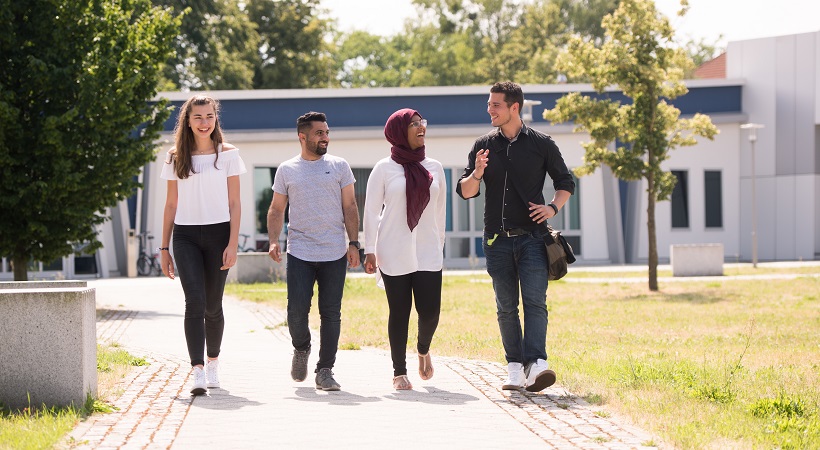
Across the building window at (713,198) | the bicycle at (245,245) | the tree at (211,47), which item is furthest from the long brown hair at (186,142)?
the tree at (211,47)

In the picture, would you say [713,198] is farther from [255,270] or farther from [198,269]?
[198,269]

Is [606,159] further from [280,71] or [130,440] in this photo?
[280,71]

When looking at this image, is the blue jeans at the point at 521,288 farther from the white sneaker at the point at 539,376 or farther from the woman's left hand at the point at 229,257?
the woman's left hand at the point at 229,257

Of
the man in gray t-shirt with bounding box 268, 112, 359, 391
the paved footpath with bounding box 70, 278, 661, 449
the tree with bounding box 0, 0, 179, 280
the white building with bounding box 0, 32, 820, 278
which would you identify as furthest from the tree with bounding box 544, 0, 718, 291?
the man in gray t-shirt with bounding box 268, 112, 359, 391

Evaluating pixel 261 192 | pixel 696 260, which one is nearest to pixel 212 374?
pixel 696 260

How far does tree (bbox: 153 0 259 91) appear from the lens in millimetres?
46531

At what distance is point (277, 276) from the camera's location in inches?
1014

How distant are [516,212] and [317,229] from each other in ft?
4.45

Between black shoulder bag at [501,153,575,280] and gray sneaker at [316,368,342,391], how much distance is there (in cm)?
162

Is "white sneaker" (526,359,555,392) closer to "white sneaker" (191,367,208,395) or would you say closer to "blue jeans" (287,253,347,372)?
"blue jeans" (287,253,347,372)

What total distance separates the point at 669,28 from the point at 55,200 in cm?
1098

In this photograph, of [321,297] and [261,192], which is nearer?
[321,297]

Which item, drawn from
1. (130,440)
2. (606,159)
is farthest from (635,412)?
(606,159)

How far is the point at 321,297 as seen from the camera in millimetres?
8344
